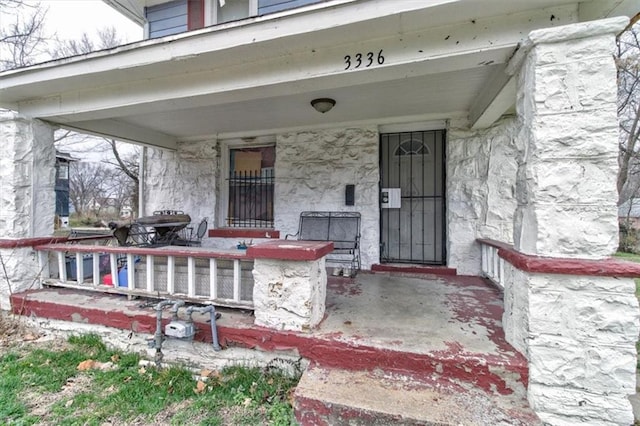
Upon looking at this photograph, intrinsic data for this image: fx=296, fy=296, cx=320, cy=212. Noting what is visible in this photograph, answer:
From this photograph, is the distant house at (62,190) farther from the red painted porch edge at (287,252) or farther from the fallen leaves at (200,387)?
the red painted porch edge at (287,252)

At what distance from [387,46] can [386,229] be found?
2661 millimetres

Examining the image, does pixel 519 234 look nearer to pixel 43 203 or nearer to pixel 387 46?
pixel 387 46

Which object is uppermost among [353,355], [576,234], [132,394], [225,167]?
[225,167]

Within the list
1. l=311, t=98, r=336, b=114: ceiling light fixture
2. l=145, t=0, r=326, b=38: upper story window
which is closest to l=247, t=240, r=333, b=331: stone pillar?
l=311, t=98, r=336, b=114: ceiling light fixture

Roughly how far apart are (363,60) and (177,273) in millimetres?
2286

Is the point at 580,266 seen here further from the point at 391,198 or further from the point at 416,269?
the point at 391,198

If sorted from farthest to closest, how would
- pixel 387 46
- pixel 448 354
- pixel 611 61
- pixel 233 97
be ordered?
pixel 233 97, pixel 387 46, pixel 448 354, pixel 611 61

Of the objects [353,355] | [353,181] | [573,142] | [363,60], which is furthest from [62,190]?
[573,142]

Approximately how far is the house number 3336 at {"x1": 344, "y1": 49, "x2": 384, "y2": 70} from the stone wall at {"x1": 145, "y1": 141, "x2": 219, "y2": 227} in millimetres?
3271

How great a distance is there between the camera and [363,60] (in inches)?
76.8

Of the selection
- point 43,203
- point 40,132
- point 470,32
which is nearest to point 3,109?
point 40,132

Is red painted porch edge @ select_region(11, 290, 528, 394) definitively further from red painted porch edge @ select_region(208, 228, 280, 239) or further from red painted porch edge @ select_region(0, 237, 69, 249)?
red painted porch edge @ select_region(208, 228, 280, 239)

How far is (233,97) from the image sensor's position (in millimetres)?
2426

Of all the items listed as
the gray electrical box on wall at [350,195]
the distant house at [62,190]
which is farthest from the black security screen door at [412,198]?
the distant house at [62,190]
